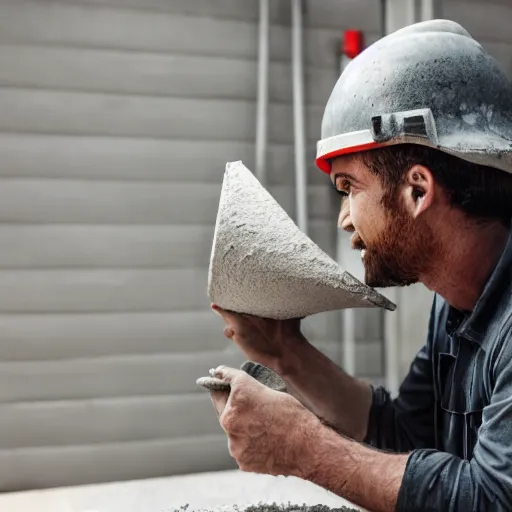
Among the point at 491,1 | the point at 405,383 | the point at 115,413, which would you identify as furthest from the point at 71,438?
the point at 491,1

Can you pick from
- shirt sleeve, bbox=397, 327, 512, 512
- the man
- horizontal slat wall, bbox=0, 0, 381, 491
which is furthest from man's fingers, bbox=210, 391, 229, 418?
horizontal slat wall, bbox=0, 0, 381, 491

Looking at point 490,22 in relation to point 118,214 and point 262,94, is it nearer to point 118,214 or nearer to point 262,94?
point 262,94

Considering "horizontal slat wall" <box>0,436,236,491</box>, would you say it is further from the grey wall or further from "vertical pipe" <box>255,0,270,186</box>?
"vertical pipe" <box>255,0,270,186</box>

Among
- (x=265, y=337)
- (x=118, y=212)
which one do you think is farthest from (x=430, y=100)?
(x=118, y=212)

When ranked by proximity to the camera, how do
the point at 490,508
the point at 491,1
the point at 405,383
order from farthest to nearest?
the point at 491,1, the point at 405,383, the point at 490,508

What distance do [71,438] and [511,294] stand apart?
5.27ft

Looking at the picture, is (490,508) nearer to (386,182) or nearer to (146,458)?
(386,182)

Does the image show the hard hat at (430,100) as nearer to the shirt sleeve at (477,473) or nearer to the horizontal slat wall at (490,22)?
the shirt sleeve at (477,473)

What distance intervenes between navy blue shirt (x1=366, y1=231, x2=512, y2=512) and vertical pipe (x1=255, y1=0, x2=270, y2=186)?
3.17ft

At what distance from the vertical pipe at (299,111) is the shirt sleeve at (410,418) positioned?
2.86ft

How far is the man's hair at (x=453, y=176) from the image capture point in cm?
130

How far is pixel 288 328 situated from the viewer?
160 cm

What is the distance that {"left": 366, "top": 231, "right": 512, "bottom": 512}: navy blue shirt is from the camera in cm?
113

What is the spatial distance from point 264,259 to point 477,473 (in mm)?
562
